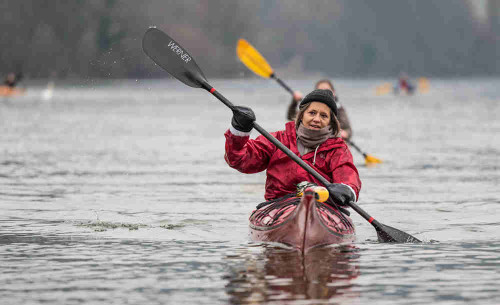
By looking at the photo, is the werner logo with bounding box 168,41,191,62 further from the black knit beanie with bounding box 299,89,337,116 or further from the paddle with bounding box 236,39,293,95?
the paddle with bounding box 236,39,293,95

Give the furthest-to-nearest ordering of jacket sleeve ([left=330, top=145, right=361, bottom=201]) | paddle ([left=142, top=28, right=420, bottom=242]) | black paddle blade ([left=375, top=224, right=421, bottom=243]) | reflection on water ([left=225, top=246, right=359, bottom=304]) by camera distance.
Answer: paddle ([left=142, top=28, right=420, bottom=242]) → black paddle blade ([left=375, top=224, right=421, bottom=243]) → jacket sleeve ([left=330, top=145, right=361, bottom=201]) → reflection on water ([left=225, top=246, right=359, bottom=304])

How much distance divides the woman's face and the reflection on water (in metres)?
1.02

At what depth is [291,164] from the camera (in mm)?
8656

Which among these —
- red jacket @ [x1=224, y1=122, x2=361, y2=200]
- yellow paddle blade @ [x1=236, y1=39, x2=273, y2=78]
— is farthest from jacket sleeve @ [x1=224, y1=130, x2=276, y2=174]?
yellow paddle blade @ [x1=236, y1=39, x2=273, y2=78]

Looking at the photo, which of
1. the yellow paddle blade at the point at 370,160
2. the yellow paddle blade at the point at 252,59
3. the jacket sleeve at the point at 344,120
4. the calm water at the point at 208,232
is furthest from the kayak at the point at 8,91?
the jacket sleeve at the point at 344,120

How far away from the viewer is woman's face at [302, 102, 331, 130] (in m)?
8.49

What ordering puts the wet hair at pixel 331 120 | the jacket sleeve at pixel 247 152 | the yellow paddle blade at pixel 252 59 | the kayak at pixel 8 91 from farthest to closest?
1. the kayak at pixel 8 91
2. the yellow paddle blade at pixel 252 59
3. the wet hair at pixel 331 120
4. the jacket sleeve at pixel 247 152

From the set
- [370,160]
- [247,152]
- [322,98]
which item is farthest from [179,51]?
[370,160]

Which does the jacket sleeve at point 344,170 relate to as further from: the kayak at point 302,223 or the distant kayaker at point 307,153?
the kayak at point 302,223

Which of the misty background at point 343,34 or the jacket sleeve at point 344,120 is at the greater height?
the misty background at point 343,34

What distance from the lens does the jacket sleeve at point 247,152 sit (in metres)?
8.22

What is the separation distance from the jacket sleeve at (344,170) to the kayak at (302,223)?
26 centimetres

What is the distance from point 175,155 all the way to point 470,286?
12527mm

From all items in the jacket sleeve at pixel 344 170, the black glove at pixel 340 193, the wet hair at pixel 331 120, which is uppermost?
the wet hair at pixel 331 120
